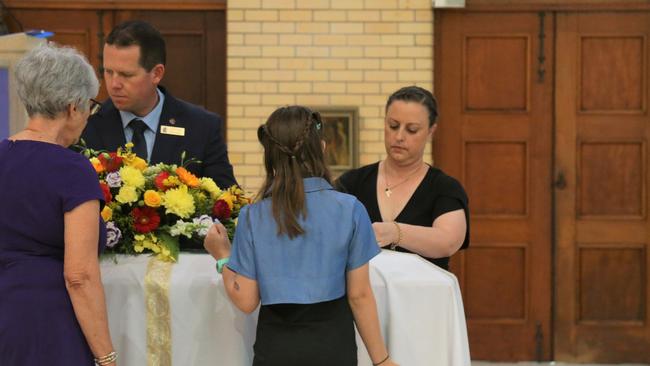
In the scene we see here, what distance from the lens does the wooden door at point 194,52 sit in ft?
25.2

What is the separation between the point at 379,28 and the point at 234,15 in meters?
1.00

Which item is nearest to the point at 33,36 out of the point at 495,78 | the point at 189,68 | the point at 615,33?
the point at 189,68

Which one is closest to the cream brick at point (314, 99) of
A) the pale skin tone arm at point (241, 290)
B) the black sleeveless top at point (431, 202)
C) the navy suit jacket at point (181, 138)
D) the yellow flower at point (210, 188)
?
the navy suit jacket at point (181, 138)

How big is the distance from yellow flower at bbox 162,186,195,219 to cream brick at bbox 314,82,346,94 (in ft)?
13.3

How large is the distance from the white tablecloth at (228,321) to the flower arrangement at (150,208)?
13 cm

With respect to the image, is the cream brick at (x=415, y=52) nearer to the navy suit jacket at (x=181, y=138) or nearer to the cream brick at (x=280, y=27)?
the cream brick at (x=280, y=27)

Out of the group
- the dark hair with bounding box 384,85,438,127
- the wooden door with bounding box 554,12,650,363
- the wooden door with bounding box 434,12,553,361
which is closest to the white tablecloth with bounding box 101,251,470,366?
the dark hair with bounding box 384,85,438,127

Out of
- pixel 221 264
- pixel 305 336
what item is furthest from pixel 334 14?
pixel 305 336

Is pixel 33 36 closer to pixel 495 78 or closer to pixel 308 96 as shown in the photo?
pixel 308 96

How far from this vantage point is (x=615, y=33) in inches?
306

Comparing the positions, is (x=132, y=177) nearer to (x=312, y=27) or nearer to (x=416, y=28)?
(x=312, y=27)

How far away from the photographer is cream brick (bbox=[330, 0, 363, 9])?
7.54 m

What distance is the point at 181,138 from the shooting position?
4.29m

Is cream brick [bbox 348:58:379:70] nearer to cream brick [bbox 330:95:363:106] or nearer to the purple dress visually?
cream brick [bbox 330:95:363:106]
